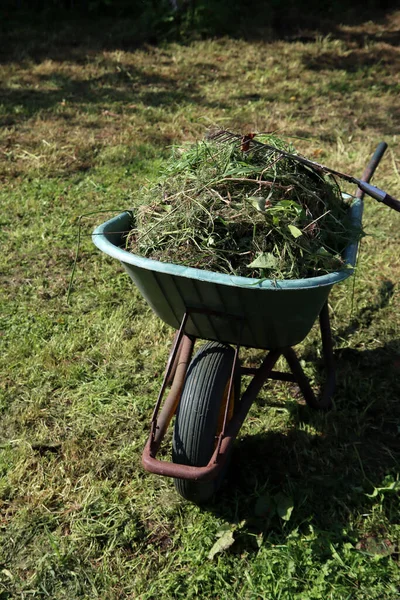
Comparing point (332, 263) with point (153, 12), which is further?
point (153, 12)

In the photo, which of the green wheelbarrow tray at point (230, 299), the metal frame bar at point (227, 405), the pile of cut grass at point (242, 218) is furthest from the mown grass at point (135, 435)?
the pile of cut grass at point (242, 218)

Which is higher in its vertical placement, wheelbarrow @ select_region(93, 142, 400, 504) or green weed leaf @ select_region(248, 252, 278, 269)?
green weed leaf @ select_region(248, 252, 278, 269)

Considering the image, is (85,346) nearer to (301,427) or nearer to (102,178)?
(301,427)

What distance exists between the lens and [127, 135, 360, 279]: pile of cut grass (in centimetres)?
204

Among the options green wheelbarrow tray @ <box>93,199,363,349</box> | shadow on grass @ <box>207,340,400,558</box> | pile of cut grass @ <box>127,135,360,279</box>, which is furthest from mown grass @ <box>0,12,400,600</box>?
pile of cut grass @ <box>127,135,360,279</box>

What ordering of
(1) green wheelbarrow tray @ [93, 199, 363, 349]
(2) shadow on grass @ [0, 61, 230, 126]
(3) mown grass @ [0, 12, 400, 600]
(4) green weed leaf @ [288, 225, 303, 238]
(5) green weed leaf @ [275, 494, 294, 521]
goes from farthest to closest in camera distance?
(2) shadow on grass @ [0, 61, 230, 126] < (5) green weed leaf @ [275, 494, 294, 521] < (3) mown grass @ [0, 12, 400, 600] < (4) green weed leaf @ [288, 225, 303, 238] < (1) green wheelbarrow tray @ [93, 199, 363, 349]

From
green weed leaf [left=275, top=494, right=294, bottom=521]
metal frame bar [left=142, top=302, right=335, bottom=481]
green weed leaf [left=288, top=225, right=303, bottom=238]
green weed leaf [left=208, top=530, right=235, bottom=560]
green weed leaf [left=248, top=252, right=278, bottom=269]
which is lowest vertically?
green weed leaf [left=208, top=530, right=235, bottom=560]

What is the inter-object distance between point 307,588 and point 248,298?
40.8 inches

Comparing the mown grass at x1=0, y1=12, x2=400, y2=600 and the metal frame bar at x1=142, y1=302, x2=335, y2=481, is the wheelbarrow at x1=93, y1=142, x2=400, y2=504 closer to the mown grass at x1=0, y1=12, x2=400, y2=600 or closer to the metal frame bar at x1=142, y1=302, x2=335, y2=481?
the metal frame bar at x1=142, y1=302, x2=335, y2=481

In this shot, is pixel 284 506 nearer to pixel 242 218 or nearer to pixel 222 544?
pixel 222 544

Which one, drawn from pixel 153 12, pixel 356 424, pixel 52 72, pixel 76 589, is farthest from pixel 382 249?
pixel 153 12

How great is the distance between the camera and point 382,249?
4.25m

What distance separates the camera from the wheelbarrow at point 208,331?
75.5 inches

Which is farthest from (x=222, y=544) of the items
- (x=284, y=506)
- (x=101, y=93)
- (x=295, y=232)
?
(x=101, y=93)
